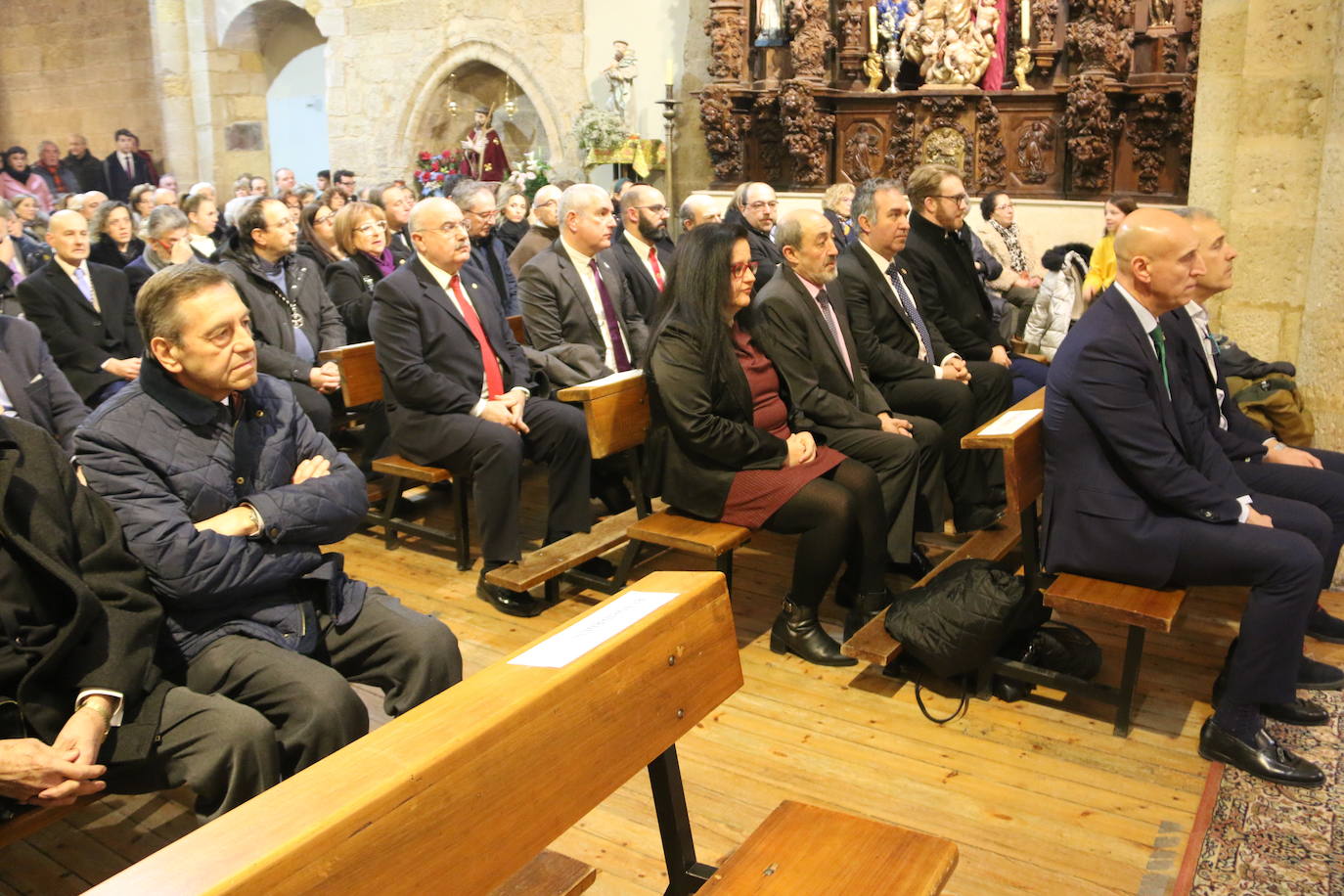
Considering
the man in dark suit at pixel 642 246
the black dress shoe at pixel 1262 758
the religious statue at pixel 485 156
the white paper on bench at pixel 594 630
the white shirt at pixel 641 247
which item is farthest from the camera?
the religious statue at pixel 485 156

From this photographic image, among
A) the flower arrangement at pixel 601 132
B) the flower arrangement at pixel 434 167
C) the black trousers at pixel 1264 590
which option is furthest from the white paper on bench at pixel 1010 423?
the flower arrangement at pixel 434 167

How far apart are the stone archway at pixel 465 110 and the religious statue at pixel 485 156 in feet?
0.44

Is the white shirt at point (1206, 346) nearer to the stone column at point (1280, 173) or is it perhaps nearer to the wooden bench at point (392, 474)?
the stone column at point (1280, 173)

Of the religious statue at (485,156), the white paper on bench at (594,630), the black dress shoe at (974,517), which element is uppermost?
the religious statue at (485,156)

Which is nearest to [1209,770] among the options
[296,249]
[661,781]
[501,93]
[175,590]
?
[661,781]

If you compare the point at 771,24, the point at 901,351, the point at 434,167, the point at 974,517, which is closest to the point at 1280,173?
the point at 901,351

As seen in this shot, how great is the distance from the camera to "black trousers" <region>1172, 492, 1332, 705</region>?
301 centimetres

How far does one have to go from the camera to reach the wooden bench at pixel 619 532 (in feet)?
12.2

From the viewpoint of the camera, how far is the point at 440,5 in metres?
12.2

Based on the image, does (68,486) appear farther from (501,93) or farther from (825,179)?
Result: (501,93)

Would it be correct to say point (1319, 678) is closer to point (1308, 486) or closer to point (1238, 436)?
point (1308, 486)

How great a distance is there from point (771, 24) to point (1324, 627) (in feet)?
24.1

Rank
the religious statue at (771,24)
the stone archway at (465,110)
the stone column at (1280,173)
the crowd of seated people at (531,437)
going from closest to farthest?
1. the crowd of seated people at (531,437)
2. the stone column at (1280,173)
3. the religious statue at (771,24)
4. the stone archway at (465,110)

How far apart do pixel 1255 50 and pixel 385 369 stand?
3746 millimetres
